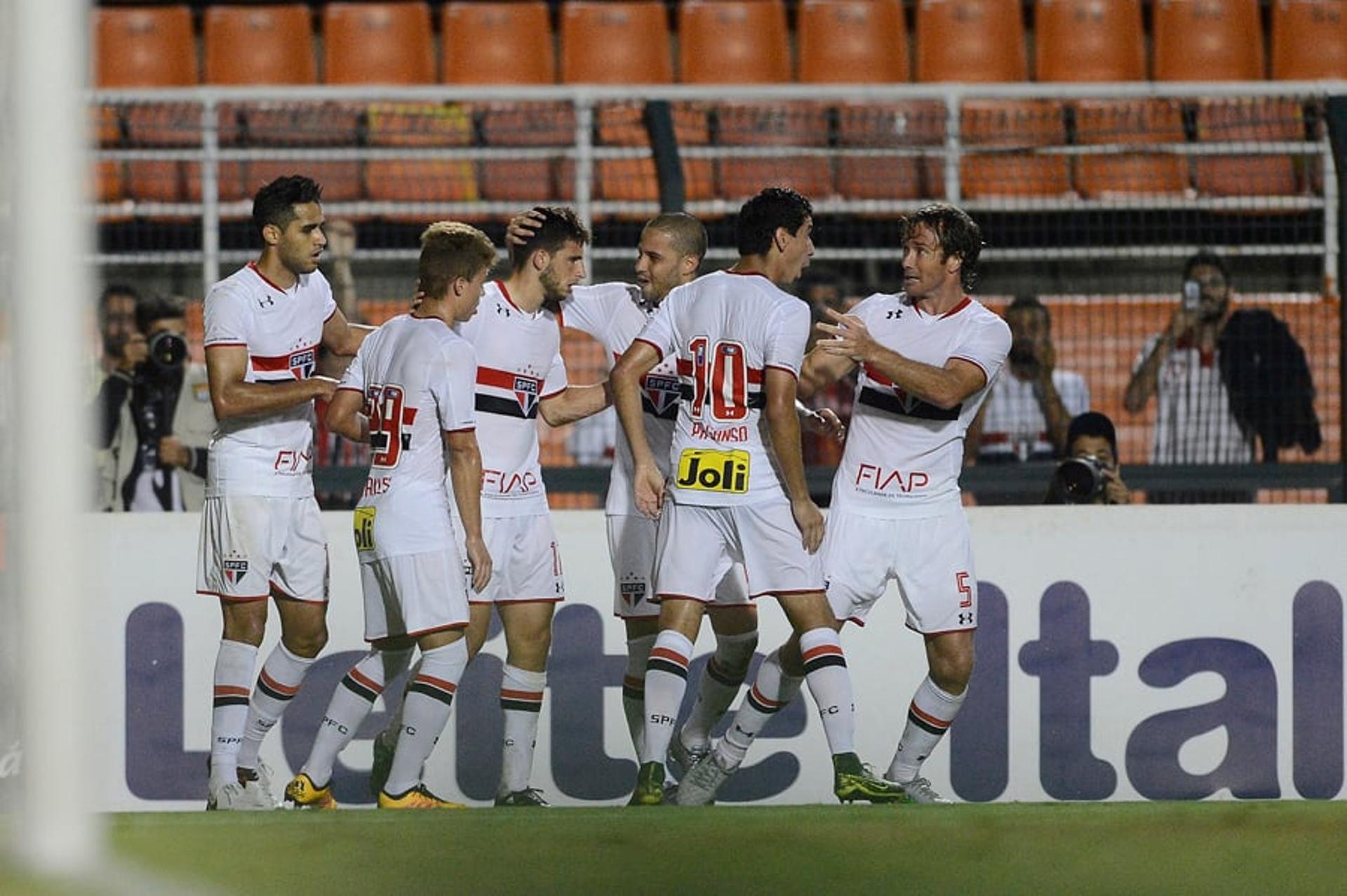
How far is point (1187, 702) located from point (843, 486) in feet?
5.76

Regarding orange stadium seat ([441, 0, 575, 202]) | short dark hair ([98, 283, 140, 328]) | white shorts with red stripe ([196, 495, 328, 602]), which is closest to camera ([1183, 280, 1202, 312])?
white shorts with red stripe ([196, 495, 328, 602])

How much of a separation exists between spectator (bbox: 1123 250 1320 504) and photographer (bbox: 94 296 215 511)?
372 cm

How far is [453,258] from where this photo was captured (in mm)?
6039

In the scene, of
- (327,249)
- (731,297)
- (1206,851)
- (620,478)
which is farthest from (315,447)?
(1206,851)

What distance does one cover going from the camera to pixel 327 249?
8672 millimetres

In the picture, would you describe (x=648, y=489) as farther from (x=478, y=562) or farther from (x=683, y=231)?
(x=683, y=231)

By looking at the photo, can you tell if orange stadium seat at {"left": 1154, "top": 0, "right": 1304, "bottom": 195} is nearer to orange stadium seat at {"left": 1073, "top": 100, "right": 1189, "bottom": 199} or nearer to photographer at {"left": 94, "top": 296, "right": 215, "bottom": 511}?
orange stadium seat at {"left": 1073, "top": 100, "right": 1189, "bottom": 199}

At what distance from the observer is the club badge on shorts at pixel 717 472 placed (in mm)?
6086

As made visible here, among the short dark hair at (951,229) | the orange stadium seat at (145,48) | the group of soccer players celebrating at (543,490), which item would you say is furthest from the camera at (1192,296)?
the orange stadium seat at (145,48)

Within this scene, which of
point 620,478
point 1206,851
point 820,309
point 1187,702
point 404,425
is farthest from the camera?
point 820,309

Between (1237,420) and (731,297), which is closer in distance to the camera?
(731,297)

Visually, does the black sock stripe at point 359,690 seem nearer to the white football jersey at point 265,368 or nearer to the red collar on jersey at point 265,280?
the white football jersey at point 265,368

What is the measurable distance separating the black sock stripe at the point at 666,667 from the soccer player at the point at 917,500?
25 cm

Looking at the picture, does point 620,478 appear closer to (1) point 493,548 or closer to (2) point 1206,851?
(1) point 493,548
